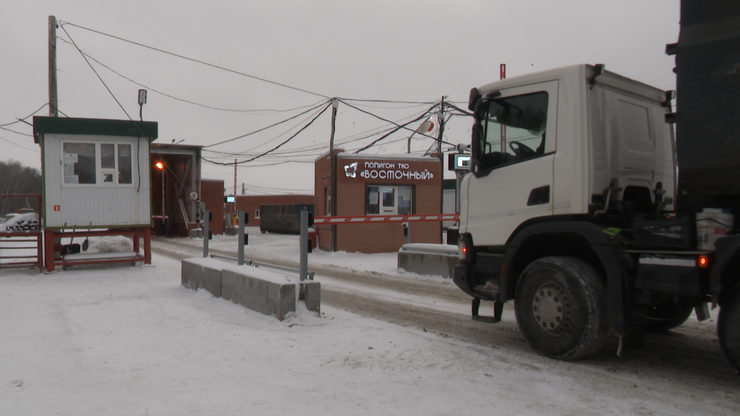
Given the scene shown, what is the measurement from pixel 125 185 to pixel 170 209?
22028 mm

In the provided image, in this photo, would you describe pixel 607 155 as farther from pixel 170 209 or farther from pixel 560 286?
pixel 170 209

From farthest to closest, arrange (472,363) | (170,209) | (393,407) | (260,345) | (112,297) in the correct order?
1. (170,209)
2. (112,297)
3. (260,345)
4. (472,363)
5. (393,407)

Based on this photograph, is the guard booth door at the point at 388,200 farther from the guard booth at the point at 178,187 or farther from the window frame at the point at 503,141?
the guard booth at the point at 178,187

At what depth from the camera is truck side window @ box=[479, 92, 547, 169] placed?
611cm

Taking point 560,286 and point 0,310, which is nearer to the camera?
point 560,286

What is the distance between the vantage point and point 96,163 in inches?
520

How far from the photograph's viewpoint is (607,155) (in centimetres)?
585

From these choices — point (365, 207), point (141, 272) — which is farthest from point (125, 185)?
point (365, 207)

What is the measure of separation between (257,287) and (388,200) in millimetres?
12346

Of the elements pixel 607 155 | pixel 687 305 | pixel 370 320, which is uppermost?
pixel 607 155

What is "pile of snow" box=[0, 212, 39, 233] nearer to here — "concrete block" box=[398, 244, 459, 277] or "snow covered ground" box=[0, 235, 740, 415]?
"snow covered ground" box=[0, 235, 740, 415]

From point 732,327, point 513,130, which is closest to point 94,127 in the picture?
point 513,130

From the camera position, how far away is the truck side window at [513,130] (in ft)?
20.1

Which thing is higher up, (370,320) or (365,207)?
(365,207)
